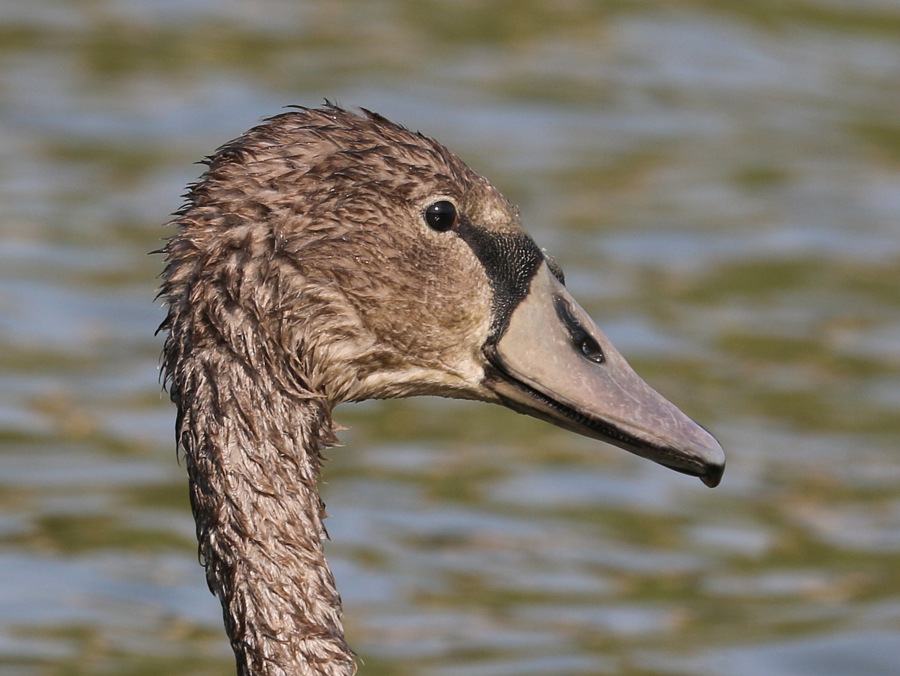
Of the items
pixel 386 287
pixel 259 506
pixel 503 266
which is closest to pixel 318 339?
pixel 386 287

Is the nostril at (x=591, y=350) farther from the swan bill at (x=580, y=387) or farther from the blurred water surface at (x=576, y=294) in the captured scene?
the blurred water surface at (x=576, y=294)

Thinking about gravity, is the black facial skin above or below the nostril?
above

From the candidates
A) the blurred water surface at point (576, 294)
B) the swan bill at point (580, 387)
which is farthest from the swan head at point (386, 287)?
the blurred water surface at point (576, 294)

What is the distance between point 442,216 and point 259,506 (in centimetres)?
97

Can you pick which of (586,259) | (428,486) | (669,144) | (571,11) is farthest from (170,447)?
(571,11)

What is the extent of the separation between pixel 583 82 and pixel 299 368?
9334 millimetres

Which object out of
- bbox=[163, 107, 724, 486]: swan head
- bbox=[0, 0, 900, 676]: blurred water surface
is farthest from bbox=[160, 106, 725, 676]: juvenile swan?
bbox=[0, 0, 900, 676]: blurred water surface

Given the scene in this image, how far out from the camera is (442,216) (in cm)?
594

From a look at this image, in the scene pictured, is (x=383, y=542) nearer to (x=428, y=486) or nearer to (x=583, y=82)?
(x=428, y=486)

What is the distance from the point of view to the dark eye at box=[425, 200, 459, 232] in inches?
233

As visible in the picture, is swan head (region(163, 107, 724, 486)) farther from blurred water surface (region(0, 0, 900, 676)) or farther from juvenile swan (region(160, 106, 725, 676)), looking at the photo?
blurred water surface (region(0, 0, 900, 676))

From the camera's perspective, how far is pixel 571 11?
52.8ft

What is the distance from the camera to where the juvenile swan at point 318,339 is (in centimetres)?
564

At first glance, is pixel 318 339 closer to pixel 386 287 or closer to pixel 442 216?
pixel 386 287
